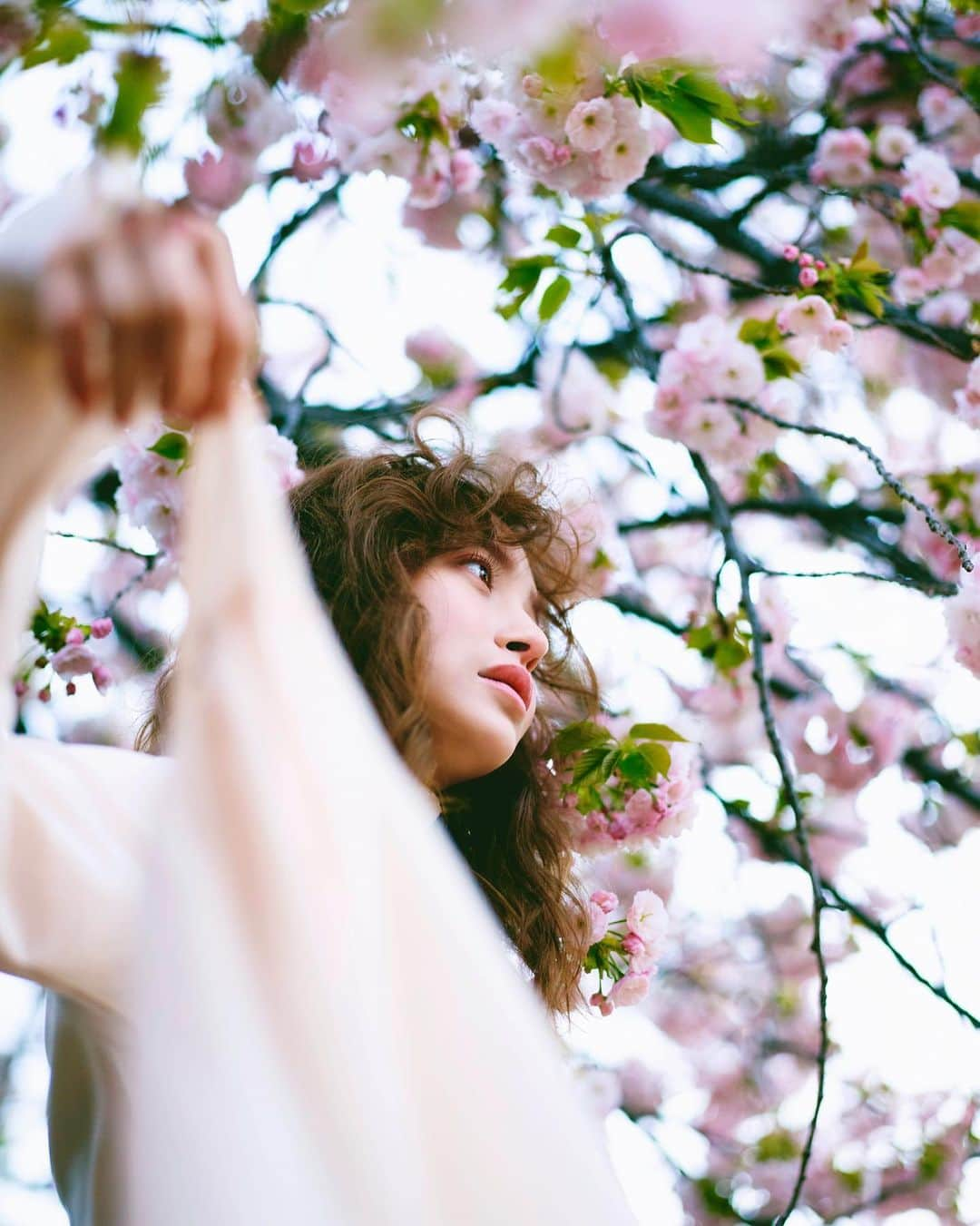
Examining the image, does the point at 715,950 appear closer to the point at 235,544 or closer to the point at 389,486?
the point at 389,486

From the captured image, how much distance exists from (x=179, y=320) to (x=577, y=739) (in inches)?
51.4

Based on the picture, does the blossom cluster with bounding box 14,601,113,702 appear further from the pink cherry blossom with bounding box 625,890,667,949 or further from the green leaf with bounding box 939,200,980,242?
the green leaf with bounding box 939,200,980,242

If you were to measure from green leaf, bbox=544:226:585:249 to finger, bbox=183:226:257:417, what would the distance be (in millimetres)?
1599

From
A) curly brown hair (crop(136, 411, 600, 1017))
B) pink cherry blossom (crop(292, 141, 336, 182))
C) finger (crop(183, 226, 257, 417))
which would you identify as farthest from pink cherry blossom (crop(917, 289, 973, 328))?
finger (crop(183, 226, 257, 417))

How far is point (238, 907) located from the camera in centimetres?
72

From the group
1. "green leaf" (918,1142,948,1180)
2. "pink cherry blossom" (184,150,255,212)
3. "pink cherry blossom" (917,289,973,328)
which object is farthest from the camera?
"green leaf" (918,1142,948,1180)

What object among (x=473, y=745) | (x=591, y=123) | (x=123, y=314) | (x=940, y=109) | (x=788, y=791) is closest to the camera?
(x=123, y=314)

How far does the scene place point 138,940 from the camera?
0.74 metres

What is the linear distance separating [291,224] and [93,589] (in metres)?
0.87

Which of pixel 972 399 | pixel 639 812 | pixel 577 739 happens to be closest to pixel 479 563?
pixel 577 739

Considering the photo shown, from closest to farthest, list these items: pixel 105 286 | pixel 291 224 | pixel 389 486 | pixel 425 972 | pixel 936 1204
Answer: pixel 105 286
pixel 425 972
pixel 389 486
pixel 291 224
pixel 936 1204

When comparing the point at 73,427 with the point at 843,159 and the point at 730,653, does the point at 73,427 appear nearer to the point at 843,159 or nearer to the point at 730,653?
the point at 730,653

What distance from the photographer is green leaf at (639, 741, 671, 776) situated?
1871 millimetres

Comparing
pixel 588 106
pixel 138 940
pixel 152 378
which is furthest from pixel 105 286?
pixel 588 106
